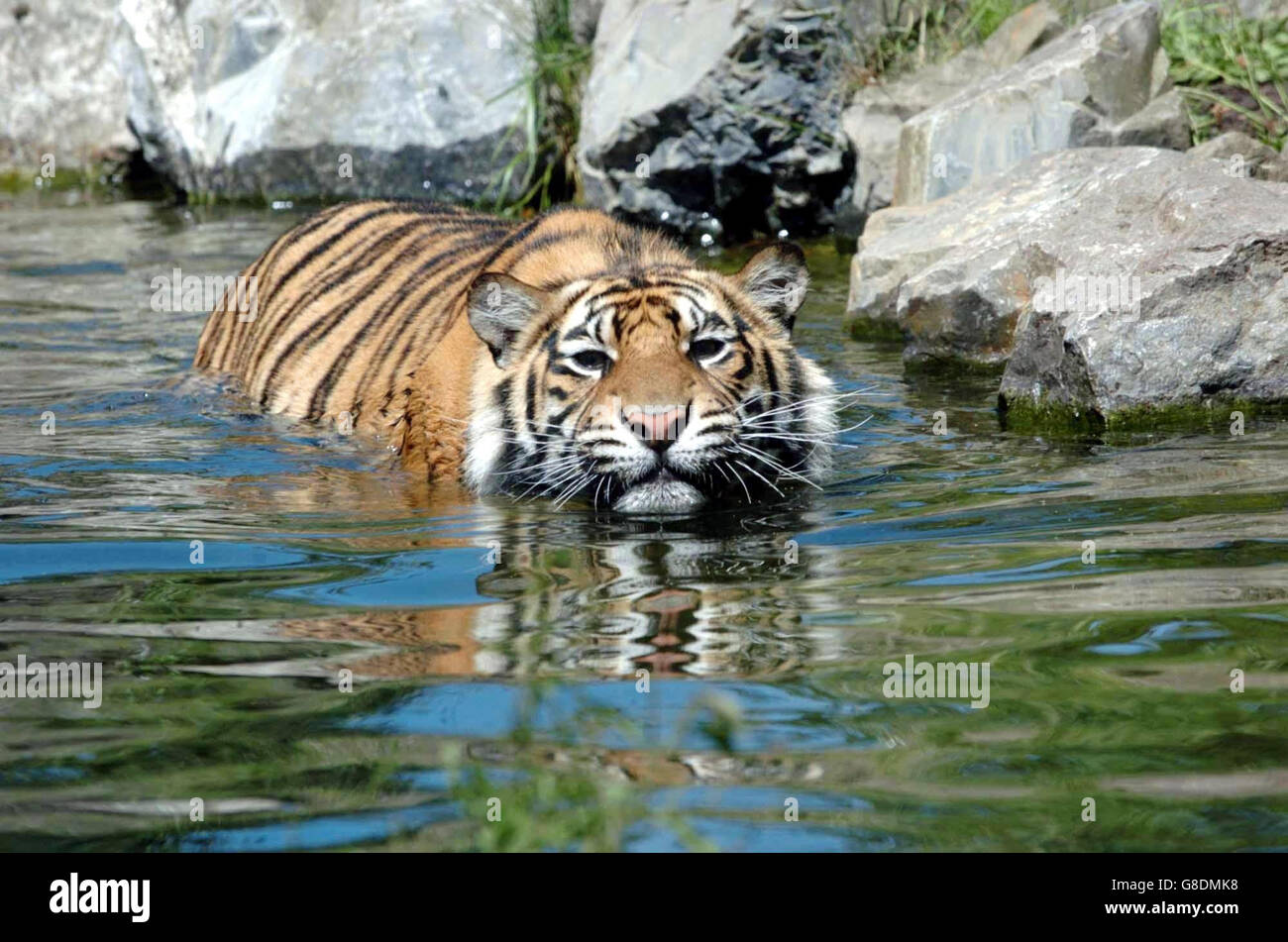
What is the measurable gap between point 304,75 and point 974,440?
782 centimetres

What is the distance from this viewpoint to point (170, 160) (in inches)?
502

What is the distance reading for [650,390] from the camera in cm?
434

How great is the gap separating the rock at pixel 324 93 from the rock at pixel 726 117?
1482 millimetres

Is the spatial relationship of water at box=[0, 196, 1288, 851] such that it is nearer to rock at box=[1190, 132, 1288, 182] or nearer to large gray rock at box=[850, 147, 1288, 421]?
large gray rock at box=[850, 147, 1288, 421]

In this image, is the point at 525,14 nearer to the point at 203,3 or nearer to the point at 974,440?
the point at 203,3

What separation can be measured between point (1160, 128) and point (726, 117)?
8.85 feet

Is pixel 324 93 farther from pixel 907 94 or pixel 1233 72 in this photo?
pixel 1233 72

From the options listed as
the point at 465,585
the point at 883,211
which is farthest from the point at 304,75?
the point at 465,585

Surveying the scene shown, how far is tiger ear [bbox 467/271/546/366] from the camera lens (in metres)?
4.79

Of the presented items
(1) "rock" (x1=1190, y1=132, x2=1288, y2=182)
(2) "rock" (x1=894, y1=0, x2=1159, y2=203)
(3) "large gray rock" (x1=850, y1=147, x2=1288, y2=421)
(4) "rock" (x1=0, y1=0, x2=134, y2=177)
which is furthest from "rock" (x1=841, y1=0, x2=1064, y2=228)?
(4) "rock" (x1=0, y1=0, x2=134, y2=177)

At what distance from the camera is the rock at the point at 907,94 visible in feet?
30.9

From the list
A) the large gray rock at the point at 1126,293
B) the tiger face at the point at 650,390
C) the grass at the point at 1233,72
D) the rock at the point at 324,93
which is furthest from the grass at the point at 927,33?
the tiger face at the point at 650,390

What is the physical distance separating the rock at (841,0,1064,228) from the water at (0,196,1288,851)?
4.26 metres

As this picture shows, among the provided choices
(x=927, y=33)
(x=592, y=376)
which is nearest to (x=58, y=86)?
(x=927, y=33)
